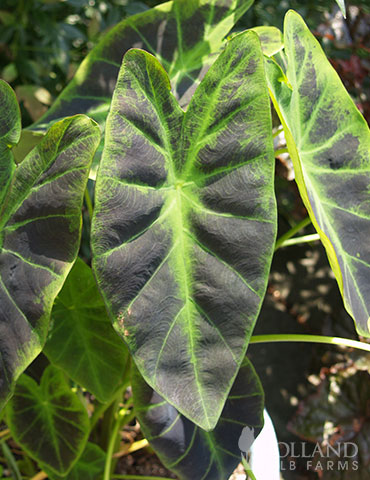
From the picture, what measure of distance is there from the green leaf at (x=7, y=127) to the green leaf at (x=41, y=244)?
0.09 metres

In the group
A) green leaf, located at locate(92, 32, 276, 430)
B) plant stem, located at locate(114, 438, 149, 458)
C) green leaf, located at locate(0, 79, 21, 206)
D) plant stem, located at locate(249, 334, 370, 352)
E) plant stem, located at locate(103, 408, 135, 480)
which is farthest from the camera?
plant stem, located at locate(114, 438, 149, 458)

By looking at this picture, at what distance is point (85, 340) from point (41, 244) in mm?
302

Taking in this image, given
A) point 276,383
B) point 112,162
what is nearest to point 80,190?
point 112,162

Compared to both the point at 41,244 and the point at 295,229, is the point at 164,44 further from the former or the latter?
the point at 41,244

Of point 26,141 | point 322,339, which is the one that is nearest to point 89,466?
point 322,339

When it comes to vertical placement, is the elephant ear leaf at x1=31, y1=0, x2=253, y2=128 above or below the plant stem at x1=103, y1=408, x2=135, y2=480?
above

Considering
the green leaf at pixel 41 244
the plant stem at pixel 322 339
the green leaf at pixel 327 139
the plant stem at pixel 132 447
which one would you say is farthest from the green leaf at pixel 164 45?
the plant stem at pixel 132 447

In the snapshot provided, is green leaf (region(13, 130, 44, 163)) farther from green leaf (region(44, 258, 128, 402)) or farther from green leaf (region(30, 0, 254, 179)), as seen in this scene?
green leaf (region(44, 258, 128, 402))

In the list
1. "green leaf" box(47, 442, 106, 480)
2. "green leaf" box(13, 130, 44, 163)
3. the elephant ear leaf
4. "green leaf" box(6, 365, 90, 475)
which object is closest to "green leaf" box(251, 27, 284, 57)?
the elephant ear leaf

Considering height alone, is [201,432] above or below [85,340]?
below

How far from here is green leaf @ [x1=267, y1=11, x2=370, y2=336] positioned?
0.79m

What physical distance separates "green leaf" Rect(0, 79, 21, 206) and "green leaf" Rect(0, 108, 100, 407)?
0.30 ft

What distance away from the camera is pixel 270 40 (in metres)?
1.00

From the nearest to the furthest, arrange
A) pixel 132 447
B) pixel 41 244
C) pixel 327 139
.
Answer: pixel 41 244, pixel 327 139, pixel 132 447
